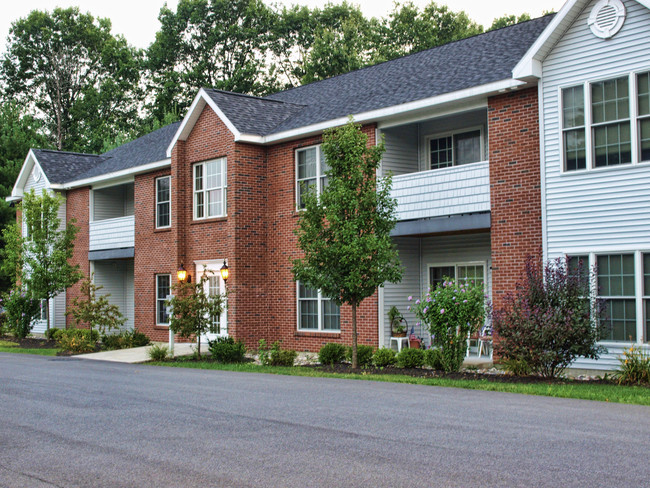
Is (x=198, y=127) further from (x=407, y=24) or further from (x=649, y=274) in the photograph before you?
(x=407, y=24)

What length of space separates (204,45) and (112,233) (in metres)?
26.8

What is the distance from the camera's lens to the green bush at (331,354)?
1783cm

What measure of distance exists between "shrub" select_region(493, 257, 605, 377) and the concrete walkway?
1053 cm

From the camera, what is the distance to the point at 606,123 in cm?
1495

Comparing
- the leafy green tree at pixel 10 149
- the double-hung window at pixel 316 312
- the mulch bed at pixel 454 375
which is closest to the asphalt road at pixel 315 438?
the mulch bed at pixel 454 375

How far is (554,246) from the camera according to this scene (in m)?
15.8

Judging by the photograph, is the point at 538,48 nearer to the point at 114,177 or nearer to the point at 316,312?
the point at 316,312

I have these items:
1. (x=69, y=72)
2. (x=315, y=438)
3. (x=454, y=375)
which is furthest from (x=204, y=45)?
(x=315, y=438)

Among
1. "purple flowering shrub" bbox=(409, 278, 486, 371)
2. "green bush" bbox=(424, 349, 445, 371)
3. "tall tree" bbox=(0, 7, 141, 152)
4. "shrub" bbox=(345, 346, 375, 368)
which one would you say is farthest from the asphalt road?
"tall tree" bbox=(0, 7, 141, 152)

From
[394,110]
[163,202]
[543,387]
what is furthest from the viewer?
[163,202]

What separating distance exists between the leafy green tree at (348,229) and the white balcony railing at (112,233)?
13.5 meters

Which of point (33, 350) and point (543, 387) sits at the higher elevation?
point (543, 387)

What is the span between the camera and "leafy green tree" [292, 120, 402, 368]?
16.2 meters

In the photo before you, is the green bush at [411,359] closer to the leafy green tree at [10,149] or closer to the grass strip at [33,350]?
the grass strip at [33,350]
